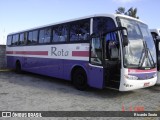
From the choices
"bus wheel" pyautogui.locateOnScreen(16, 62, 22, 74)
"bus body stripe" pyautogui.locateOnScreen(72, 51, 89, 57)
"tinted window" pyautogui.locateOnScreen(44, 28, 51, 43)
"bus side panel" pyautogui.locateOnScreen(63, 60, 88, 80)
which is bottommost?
"bus wheel" pyautogui.locateOnScreen(16, 62, 22, 74)

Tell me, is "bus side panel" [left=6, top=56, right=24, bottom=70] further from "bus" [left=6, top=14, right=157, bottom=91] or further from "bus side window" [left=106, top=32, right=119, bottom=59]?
"bus side window" [left=106, top=32, right=119, bottom=59]

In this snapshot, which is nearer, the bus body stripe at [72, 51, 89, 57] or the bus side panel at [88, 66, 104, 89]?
the bus side panel at [88, 66, 104, 89]

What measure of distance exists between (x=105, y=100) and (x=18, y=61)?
9793mm

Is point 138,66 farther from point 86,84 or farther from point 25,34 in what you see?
point 25,34

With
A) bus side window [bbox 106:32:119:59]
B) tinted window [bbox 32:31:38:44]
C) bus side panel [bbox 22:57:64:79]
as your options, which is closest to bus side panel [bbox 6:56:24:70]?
bus side panel [bbox 22:57:64:79]

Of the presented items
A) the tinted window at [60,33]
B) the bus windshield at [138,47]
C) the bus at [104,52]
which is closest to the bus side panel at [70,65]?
the bus at [104,52]

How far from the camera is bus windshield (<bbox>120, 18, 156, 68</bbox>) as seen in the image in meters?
8.31

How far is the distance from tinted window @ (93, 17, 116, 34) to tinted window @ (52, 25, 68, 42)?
201 centimetres

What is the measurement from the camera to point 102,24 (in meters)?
9.05

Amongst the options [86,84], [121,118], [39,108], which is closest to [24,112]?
[39,108]

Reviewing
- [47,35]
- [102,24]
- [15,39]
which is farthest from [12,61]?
[102,24]

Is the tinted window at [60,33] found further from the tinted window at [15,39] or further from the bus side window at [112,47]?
the tinted window at [15,39]

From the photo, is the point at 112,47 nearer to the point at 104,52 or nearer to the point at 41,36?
the point at 104,52

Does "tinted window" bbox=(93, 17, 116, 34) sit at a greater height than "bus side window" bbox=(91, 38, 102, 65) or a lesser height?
greater
